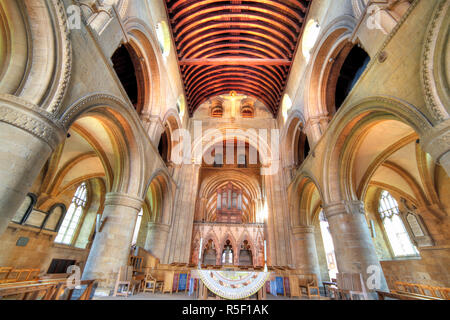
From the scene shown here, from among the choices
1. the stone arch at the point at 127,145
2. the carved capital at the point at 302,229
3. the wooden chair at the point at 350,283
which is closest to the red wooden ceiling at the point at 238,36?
the stone arch at the point at 127,145

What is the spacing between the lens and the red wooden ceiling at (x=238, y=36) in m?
9.62

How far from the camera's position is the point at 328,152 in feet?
22.7

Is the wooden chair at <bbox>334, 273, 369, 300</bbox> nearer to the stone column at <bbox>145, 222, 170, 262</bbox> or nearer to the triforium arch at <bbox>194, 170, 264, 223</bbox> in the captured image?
the stone column at <bbox>145, 222, 170, 262</bbox>

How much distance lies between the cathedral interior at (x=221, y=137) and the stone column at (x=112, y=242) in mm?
48

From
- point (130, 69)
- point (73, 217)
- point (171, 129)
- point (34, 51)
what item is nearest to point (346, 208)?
point (34, 51)

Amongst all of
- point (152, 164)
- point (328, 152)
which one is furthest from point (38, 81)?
point (328, 152)

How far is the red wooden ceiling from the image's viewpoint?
31.6ft

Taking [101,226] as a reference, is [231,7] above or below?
above

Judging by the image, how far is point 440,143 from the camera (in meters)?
3.14

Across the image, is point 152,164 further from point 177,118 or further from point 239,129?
point 239,129

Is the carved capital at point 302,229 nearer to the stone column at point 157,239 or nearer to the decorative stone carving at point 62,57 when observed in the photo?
the stone column at point 157,239

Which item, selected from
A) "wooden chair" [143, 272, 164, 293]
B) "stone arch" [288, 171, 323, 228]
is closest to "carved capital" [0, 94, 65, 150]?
"wooden chair" [143, 272, 164, 293]

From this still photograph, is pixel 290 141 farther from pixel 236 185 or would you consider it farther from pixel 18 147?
pixel 18 147

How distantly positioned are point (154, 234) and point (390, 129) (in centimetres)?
1100
